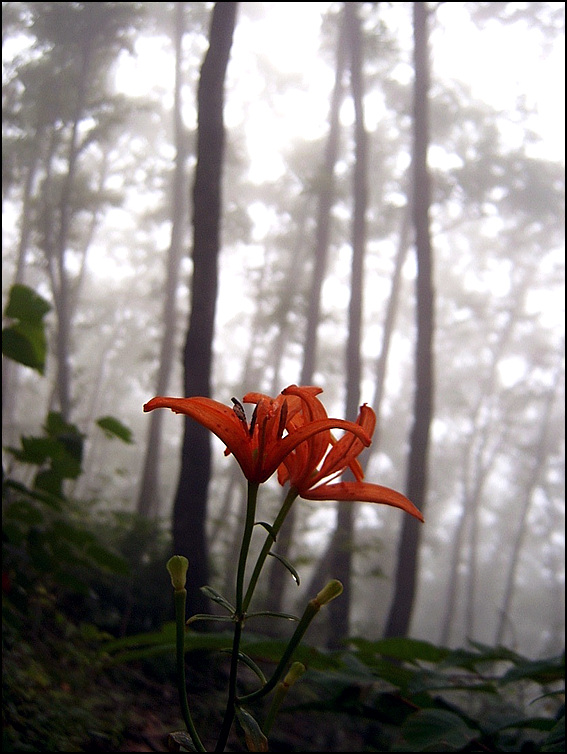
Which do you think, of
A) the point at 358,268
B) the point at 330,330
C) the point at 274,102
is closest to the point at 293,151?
the point at 274,102

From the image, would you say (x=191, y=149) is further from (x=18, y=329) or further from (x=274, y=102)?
(x=18, y=329)

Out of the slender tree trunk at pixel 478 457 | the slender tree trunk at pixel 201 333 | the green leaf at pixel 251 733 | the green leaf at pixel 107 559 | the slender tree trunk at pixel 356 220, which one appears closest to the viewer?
the green leaf at pixel 251 733

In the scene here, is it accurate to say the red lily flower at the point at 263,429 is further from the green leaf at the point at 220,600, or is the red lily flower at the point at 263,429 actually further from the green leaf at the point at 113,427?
the green leaf at the point at 113,427

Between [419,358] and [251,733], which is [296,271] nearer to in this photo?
[419,358]

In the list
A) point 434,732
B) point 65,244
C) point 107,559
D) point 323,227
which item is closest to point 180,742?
point 434,732

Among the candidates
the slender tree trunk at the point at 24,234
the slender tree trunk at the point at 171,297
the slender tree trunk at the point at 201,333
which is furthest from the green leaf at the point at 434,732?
the slender tree trunk at the point at 24,234
